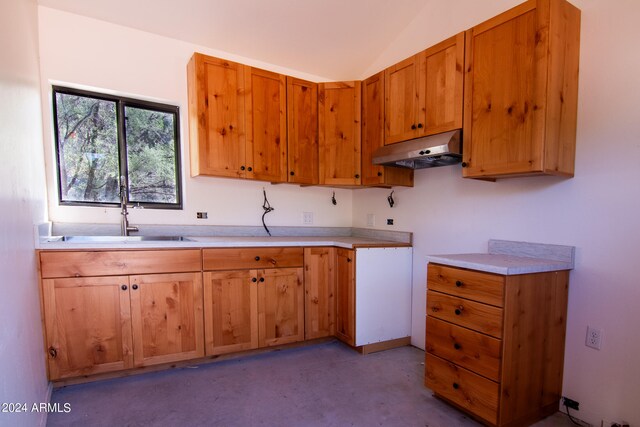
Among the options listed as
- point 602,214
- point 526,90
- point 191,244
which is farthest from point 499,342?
point 191,244

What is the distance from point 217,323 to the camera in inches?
88.5

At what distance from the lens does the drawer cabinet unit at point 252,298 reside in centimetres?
223

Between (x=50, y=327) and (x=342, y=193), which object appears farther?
(x=342, y=193)

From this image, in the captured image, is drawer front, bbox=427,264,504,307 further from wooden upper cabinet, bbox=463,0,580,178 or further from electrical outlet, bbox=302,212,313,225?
electrical outlet, bbox=302,212,313,225

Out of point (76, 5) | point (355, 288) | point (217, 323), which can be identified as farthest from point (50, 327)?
point (76, 5)

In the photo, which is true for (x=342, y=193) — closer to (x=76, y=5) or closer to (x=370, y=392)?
(x=370, y=392)

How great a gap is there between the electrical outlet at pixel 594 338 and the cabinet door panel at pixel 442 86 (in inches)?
54.2

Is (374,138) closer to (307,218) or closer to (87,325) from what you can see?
(307,218)

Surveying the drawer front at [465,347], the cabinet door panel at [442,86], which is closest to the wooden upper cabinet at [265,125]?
the cabinet door panel at [442,86]

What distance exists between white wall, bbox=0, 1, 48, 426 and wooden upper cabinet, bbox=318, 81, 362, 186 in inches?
78.8

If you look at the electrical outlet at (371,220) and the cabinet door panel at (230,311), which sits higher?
the electrical outlet at (371,220)

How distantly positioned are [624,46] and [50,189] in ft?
12.1

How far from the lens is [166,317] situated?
210cm

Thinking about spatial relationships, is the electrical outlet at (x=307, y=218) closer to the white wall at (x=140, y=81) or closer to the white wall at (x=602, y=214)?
the white wall at (x=140, y=81)
